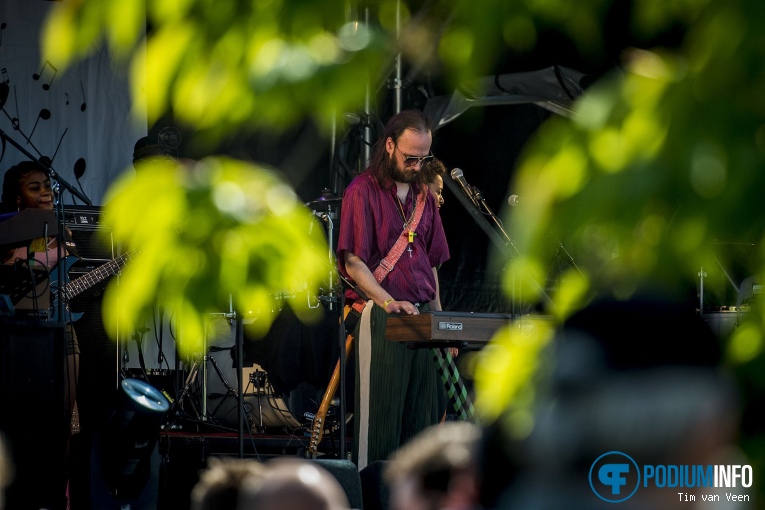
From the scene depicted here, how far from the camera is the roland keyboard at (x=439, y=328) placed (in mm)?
6180

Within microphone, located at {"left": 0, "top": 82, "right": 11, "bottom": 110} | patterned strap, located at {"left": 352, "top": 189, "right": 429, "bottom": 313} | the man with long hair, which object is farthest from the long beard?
microphone, located at {"left": 0, "top": 82, "right": 11, "bottom": 110}

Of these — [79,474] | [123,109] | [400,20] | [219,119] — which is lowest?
[79,474]

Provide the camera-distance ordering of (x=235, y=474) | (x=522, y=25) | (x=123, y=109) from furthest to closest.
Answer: (x=123, y=109)
(x=235, y=474)
(x=522, y=25)

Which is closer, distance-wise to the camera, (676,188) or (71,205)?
(676,188)

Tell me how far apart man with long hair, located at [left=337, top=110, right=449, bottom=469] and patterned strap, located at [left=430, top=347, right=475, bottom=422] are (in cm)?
14

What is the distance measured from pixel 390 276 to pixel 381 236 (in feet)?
0.84

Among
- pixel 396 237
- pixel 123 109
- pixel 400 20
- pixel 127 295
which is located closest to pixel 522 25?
pixel 400 20

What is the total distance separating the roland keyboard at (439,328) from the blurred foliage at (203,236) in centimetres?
420

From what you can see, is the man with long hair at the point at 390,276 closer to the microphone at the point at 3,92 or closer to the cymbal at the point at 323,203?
the cymbal at the point at 323,203

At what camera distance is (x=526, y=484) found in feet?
8.44

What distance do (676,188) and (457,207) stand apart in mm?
9042

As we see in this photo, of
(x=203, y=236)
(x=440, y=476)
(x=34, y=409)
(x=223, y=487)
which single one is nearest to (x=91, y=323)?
(x=34, y=409)

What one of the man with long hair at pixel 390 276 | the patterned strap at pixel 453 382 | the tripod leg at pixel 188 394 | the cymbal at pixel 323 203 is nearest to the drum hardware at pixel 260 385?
the tripod leg at pixel 188 394

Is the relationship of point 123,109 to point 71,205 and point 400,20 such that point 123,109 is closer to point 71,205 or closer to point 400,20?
point 71,205
